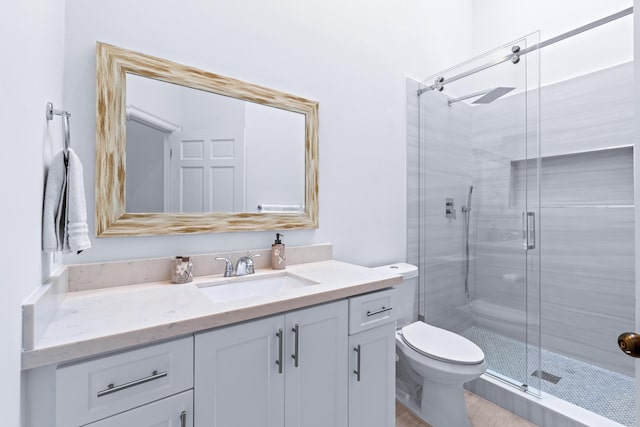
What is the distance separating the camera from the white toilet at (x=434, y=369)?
1574 mm

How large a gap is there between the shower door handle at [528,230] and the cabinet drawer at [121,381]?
2.08 m

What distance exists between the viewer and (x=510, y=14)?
2.71m

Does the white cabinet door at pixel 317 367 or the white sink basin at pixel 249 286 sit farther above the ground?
the white sink basin at pixel 249 286

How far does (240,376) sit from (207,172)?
3.03 ft

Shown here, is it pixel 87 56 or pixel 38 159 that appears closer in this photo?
pixel 38 159

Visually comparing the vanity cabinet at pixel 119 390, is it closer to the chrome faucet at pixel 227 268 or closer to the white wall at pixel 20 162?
the white wall at pixel 20 162

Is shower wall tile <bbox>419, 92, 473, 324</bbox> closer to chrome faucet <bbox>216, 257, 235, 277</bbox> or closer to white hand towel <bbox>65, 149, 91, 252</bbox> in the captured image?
chrome faucet <bbox>216, 257, 235, 277</bbox>

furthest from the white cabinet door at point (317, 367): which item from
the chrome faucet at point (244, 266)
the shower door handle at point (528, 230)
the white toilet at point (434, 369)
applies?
the shower door handle at point (528, 230)

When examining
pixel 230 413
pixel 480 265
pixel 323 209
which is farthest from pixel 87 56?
pixel 480 265

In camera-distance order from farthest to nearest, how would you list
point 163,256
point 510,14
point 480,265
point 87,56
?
point 510,14, point 480,265, point 163,256, point 87,56

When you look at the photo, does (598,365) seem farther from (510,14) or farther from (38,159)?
(38,159)

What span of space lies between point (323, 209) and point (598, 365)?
227 centimetres

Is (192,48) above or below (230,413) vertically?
above

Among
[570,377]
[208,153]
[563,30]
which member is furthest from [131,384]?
[563,30]
